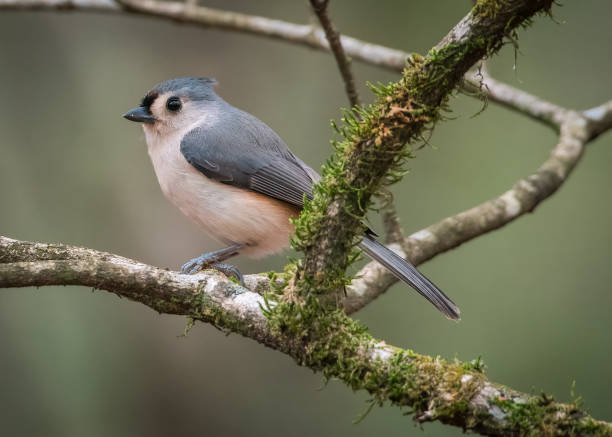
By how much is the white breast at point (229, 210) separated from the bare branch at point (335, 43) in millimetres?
749

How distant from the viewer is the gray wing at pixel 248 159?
363 cm

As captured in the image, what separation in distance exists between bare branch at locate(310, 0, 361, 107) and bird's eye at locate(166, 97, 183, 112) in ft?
3.45

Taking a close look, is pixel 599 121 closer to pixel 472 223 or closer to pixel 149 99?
pixel 472 223

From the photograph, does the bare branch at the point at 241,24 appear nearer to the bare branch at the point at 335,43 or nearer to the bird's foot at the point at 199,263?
the bare branch at the point at 335,43

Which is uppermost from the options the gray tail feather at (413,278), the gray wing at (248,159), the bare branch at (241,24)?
the bare branch at (241,24)

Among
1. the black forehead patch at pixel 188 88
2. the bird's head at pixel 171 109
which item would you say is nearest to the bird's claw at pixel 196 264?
the bird's head at pixel 171 109

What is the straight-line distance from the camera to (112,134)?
6.18 metres

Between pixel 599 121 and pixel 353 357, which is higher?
pixel 599 121

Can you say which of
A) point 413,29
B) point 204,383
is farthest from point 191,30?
point 204,383

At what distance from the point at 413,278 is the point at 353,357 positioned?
0.99m

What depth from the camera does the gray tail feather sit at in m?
2.90

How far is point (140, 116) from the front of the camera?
4.01 meters

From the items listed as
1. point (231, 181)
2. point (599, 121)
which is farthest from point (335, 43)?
point (599, 121)

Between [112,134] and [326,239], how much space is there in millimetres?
4596
